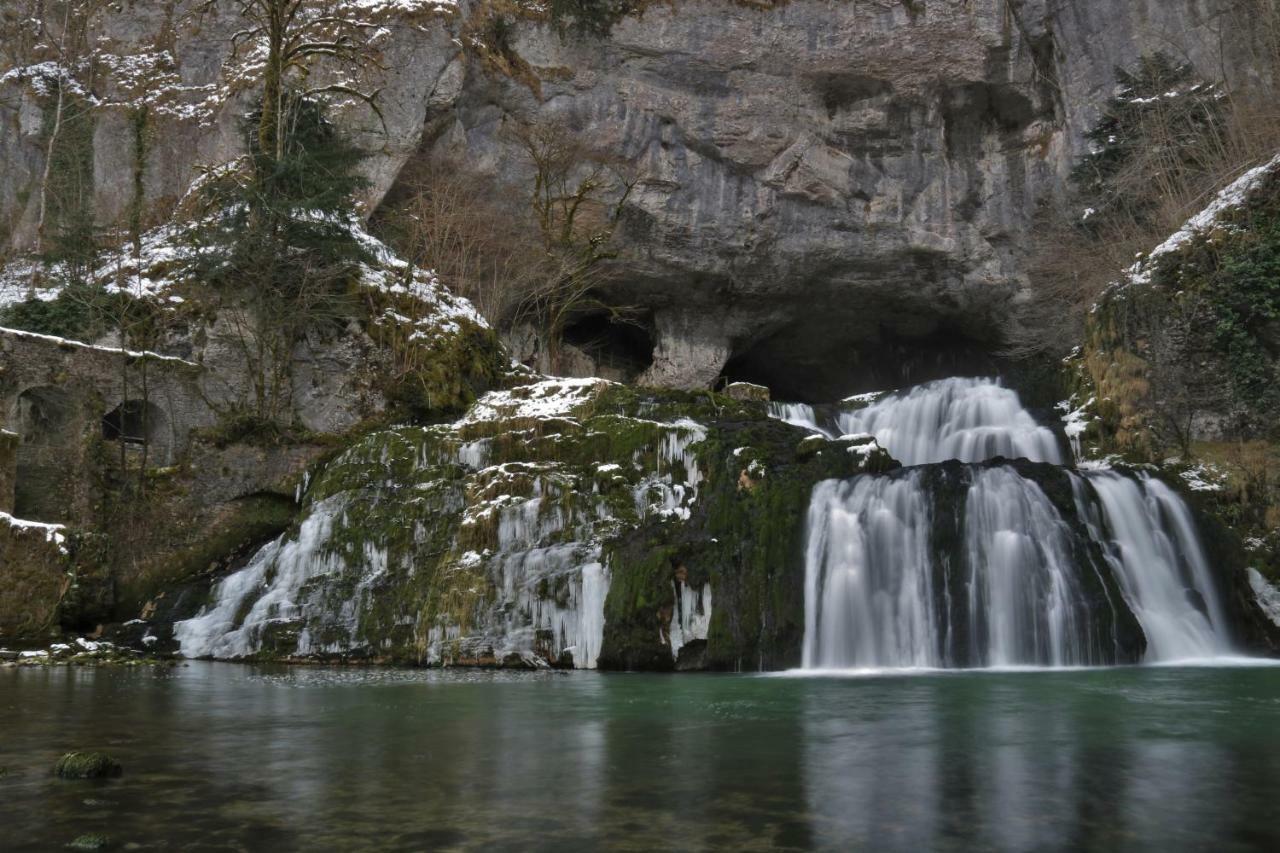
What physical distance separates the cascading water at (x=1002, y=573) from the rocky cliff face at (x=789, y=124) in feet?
52.0

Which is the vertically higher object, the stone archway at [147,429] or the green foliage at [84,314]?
the green foliage at [84,314]

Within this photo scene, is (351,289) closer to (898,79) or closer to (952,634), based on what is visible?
(952,634)

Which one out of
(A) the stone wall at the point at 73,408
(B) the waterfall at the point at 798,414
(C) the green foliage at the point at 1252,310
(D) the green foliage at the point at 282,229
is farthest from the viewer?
(B) the waterfall at the point at 798,414

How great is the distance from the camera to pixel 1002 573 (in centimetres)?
1330

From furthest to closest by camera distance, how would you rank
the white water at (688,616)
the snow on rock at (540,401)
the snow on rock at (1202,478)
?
the snow on rock at (540,401) < the snow on rock at (1202,478) < the white water at (688,616)

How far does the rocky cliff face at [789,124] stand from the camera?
27719 mm

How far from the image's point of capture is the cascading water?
1275 centimetres

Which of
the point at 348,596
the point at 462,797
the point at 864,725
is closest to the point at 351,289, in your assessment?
the point at 348,596

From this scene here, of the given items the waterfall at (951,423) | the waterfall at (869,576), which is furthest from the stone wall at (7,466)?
the waterfall at (951,423)

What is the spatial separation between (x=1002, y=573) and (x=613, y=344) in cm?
2183

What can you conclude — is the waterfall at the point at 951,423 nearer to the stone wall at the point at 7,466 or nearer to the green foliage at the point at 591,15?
the green foliage at the point at 591,15

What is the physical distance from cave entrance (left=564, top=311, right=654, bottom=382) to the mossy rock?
2781 cm

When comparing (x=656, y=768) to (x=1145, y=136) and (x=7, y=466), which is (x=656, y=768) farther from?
(x=1145, y=136)

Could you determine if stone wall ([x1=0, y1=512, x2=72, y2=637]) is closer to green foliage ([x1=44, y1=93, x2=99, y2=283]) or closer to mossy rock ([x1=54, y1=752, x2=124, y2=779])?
mossy rock ([x1=54, y1=752, x2=124, y2=779])
